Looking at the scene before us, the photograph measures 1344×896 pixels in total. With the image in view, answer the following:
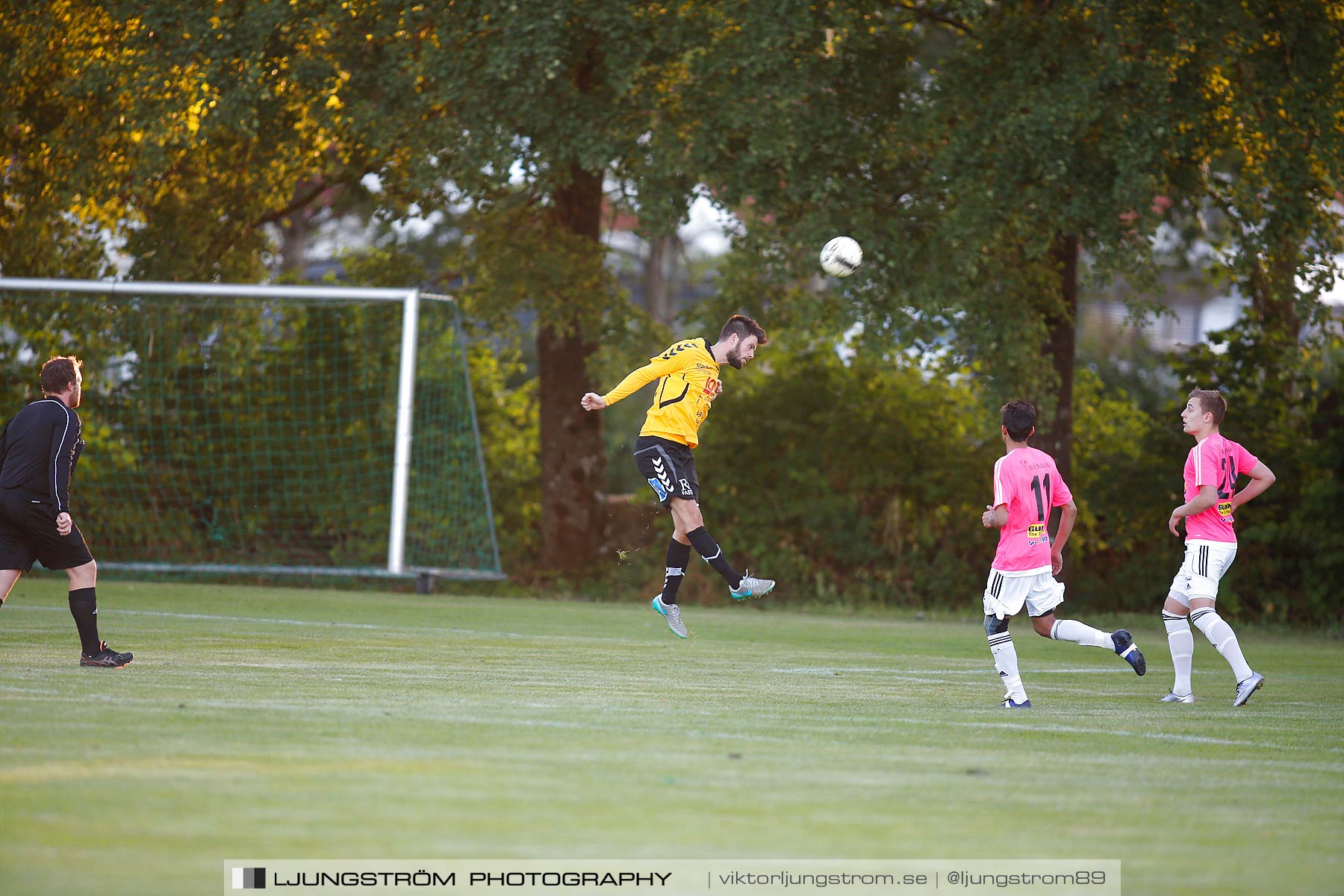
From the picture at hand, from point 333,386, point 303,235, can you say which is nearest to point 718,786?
point 333,386

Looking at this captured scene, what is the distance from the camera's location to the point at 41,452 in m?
8.12

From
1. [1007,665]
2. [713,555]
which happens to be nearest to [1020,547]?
[1007,665]

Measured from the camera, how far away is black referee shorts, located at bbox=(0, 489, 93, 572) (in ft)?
26.6

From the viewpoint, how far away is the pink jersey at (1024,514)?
8078mm

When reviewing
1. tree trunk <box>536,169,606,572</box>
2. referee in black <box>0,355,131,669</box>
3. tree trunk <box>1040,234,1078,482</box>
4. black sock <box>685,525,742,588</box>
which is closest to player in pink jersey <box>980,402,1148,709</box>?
black sock <box>685,525,742,588</box>

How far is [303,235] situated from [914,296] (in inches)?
768

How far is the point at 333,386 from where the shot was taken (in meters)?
19.8

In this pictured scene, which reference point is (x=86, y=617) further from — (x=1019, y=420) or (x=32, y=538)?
(x=1019, y=420)

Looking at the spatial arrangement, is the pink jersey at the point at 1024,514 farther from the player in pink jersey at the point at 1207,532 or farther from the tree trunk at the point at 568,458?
the tree trunk at the point at 568,458

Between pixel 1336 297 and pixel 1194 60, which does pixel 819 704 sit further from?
pixel 1336 297

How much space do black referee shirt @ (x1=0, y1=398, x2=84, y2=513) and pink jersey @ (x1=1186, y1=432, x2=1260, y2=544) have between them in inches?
251

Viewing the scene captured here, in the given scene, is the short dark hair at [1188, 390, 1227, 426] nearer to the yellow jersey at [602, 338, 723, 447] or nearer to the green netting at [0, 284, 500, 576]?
the yellow jersey at [602, 338, 723, 447]

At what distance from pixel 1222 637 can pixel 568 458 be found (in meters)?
11.7

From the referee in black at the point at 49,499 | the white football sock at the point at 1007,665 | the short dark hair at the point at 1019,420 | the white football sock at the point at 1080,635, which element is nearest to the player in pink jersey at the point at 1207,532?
the white football sock at the point at 1080,635
